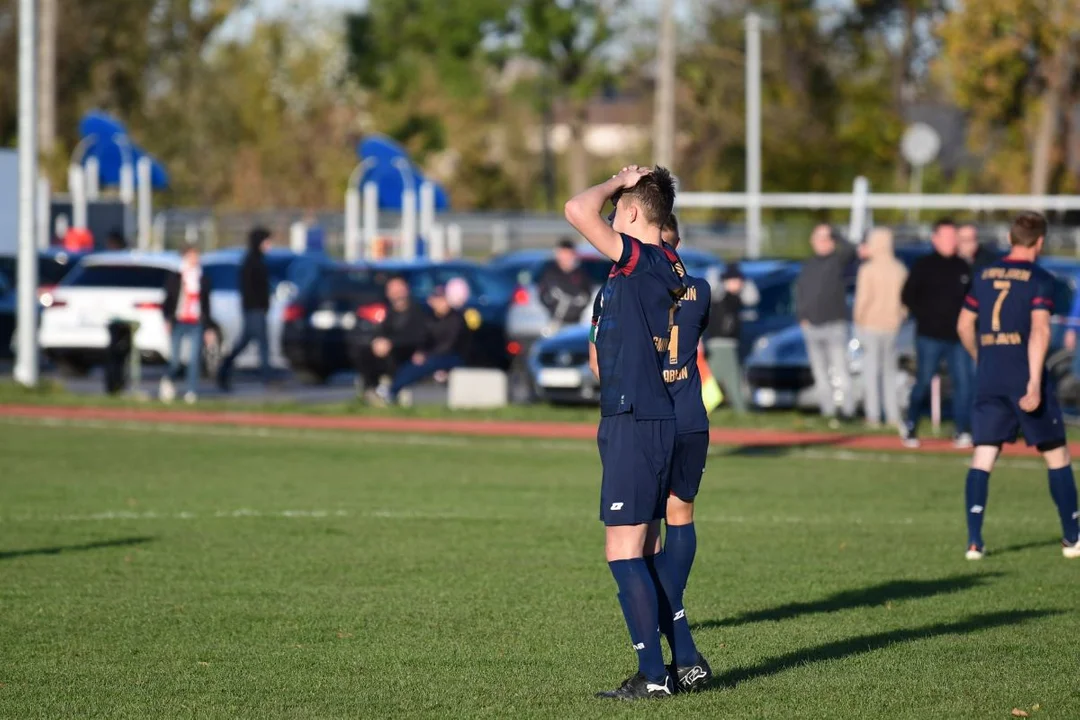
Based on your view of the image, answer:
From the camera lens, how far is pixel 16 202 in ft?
80.2

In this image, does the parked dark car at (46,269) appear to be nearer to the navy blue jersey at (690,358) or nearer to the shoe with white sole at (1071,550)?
the shoe with white sole at (1071,550)

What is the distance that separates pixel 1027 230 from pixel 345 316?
1517cm

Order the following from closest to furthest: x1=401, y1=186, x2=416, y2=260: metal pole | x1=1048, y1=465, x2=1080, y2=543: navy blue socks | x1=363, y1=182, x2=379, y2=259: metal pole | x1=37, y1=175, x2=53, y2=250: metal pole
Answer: x1=1048, y1=465, x2=1080, y2=543: navy blue socks, x1=37, y1=175, x2=53, y2=250: metal pole, x1=401, y1=186, x2=416, y2=260: metal pole, x1=363, y1=182, x2=379, y2=259: metal pole

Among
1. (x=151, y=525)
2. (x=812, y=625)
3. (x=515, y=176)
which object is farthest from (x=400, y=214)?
(x=812, y=625)

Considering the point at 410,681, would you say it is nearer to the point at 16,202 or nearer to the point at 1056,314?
the point at 1056,314

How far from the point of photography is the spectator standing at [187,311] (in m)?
22.8

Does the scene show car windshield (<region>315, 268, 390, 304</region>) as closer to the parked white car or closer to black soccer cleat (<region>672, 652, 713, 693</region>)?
the parked white car

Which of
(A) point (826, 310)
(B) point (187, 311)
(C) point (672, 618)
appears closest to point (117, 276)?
(B) point (187, 311)

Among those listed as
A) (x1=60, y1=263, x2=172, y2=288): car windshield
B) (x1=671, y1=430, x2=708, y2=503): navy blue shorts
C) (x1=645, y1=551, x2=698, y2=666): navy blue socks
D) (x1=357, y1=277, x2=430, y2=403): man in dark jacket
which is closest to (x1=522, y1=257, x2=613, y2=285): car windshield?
(x1=357, y1=277, x2=430, y2=403): man in dark jacket

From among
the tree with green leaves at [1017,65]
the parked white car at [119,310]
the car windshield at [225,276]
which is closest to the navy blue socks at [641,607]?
the parked white car at [119,310]

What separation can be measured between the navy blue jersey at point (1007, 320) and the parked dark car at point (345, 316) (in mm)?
13649

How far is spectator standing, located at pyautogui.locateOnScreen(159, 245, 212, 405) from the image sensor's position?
896 inches

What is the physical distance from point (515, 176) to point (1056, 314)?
60.9 meters

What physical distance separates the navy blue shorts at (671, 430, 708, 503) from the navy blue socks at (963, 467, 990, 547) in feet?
13.2
